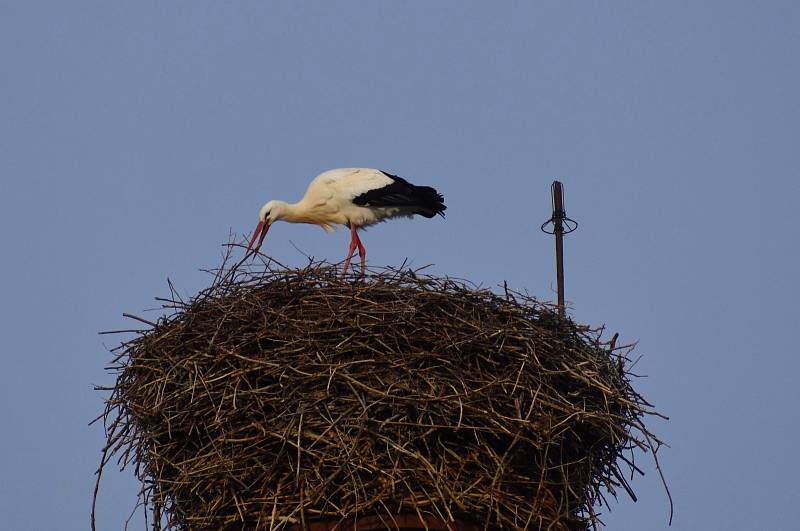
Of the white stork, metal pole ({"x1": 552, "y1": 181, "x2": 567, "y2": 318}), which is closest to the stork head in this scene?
the white stork

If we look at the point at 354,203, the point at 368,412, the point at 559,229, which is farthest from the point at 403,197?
the point at 368,412

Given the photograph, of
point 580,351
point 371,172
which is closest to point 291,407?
point 580,351

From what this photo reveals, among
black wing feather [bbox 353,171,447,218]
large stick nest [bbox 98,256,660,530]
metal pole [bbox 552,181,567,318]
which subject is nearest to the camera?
large stick nest [bbox 98,256,660,530]

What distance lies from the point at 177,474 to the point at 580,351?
2467 mm

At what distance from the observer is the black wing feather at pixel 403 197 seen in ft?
35.5

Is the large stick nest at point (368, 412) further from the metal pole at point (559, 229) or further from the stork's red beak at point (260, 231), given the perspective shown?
the stork's red beak at point (260, 231)

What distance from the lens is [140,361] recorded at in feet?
25.0

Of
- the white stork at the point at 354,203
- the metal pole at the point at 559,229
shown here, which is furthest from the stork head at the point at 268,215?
the metal pole at the point at 559,229

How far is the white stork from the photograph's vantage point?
10.8 meters

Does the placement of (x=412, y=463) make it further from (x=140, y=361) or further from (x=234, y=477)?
(x=140, y=361)

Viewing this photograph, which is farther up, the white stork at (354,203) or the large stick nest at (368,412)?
the white stork at (354,203)

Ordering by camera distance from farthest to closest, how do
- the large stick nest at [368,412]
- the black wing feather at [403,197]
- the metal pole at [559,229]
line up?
the black wing feather at [403,197]
the metal pole at [559,229]
the large stick nest at [368,412]

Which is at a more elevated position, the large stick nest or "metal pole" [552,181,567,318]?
"metal pole" [552,181,567,318]

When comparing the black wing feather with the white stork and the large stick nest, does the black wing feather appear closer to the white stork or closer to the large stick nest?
the white stork
